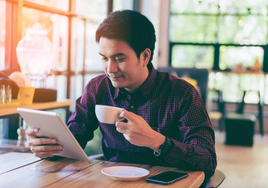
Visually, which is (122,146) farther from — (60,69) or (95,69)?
(95,69)

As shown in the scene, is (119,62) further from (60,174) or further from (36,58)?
(36,58)

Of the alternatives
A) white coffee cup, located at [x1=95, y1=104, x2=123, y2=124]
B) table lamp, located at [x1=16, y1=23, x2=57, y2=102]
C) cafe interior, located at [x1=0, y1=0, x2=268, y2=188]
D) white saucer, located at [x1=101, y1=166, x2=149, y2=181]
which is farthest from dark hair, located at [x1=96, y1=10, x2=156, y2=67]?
table lamp, located at [x1=16, y1=23, x2=57, y2=102]

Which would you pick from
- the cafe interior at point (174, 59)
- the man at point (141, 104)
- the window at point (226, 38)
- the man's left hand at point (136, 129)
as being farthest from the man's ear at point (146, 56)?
the window at point (226, 38)

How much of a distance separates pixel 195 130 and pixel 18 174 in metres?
0.71

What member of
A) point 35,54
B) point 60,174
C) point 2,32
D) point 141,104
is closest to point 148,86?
point 141,104

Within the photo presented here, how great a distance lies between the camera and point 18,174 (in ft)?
4.42

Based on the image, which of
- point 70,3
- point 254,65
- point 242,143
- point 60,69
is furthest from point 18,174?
point 254,65

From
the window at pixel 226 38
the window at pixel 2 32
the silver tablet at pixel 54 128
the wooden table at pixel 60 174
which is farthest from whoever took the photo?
the window at pixel 226 38

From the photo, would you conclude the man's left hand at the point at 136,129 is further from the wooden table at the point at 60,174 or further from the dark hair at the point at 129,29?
the dark hair at the point at 129,29

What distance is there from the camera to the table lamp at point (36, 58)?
2.51m

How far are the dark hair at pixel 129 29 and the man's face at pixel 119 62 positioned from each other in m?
0.02

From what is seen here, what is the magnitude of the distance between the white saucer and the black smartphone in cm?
4

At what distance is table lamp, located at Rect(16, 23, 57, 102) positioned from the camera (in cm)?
251

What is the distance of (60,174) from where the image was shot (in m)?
1.36
